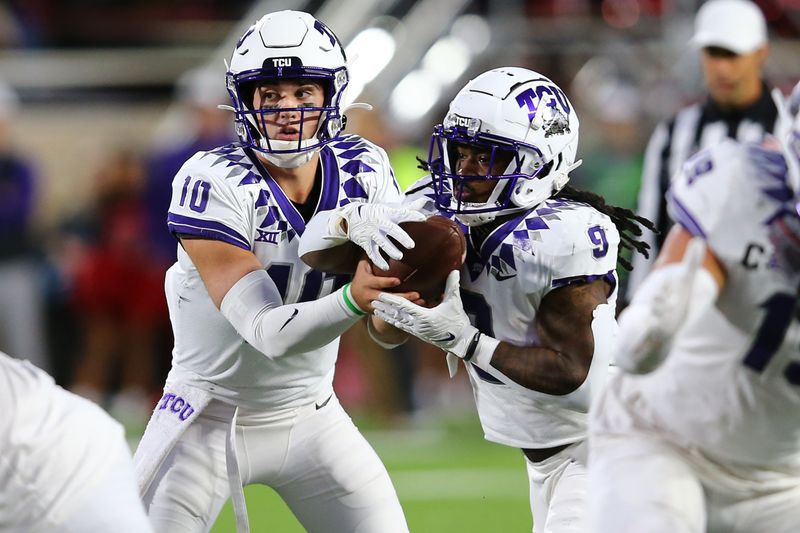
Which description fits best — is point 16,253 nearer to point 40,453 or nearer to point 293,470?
point 293,470

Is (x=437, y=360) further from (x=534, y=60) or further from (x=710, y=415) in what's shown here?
(x=710, y=415)

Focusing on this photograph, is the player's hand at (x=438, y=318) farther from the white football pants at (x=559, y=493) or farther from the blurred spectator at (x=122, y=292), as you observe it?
the blurred spectator at (x=122, y=292)

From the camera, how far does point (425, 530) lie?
582cm

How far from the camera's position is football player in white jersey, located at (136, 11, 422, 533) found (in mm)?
3559

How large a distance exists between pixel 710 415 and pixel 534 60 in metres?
6.55

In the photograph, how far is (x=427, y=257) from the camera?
330 centimetres

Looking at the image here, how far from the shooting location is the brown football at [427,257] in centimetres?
330

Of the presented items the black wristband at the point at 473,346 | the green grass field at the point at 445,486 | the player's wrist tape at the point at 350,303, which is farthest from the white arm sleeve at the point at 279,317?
the green grass field at the point at 445,486

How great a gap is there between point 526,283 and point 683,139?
277 centimetres

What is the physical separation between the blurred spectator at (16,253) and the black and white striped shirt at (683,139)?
377cm

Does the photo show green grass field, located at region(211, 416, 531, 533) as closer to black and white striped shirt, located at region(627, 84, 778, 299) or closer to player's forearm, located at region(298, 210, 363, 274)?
black and white striped shirt, located at region(627, 84, 778, 299)

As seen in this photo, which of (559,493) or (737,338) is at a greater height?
(737,338)

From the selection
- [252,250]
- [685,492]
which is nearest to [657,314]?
[685,492]

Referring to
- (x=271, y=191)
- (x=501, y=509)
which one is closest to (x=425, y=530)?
(x=501, y=509)
